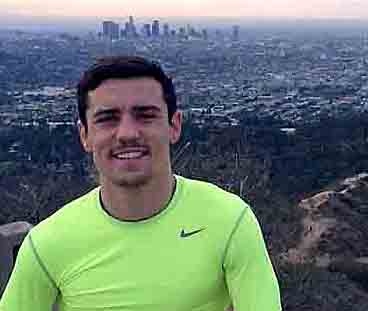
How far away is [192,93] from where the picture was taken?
2345 centimetres

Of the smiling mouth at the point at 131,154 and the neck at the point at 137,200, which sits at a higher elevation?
the smiling mouth at the point at 131,154

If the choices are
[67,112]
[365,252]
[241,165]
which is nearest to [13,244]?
[241,165]

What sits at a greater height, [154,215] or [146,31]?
[154,215]

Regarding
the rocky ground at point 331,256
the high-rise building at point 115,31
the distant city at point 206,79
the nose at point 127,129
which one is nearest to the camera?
the nose at point 127,129

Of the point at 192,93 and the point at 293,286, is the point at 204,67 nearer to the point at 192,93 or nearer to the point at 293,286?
the point at 192,93

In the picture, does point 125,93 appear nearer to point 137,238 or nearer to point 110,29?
point 137,238

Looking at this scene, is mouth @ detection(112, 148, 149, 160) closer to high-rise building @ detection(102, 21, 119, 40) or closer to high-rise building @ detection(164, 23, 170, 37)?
high-rise building @ detection(102, 21, 119, 40)

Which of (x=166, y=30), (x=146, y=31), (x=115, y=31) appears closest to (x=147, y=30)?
(x=146, y=31)

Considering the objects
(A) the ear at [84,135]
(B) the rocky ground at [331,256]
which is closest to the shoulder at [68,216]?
(A) the ear at [84,135]

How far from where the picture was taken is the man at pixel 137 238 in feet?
4.76

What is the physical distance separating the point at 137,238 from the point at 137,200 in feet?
0.23

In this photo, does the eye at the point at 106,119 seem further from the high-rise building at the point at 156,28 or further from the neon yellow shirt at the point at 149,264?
the high-rise building at the point at 156,28

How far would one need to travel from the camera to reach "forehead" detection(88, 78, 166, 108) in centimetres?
145

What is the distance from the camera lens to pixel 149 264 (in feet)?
4.77
